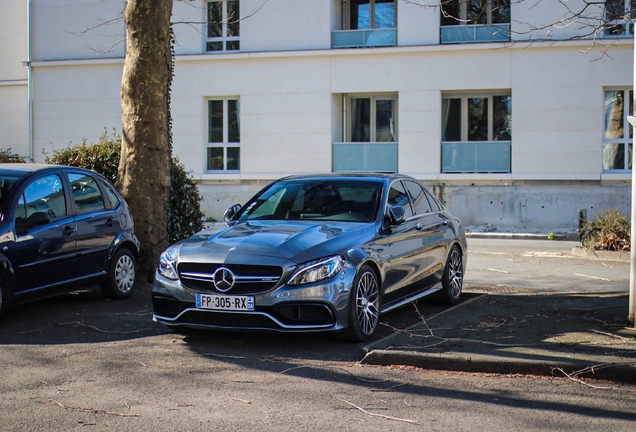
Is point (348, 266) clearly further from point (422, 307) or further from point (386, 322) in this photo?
point (422, 307)

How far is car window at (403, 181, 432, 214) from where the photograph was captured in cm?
970

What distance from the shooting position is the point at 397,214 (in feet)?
27.9

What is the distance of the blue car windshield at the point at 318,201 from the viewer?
8.70 meters

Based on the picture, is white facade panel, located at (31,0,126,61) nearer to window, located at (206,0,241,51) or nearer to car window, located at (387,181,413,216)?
window, located at (206,0,241,51)

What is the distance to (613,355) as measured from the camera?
6.81m

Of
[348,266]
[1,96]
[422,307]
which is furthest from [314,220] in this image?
[1,96]

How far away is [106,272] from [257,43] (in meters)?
19.6

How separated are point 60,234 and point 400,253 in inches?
149

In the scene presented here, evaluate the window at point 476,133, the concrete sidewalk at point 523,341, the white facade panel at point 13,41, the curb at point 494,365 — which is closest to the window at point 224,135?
the window at point 476,133

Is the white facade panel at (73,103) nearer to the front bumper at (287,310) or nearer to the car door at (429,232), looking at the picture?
the car door at (429,232)

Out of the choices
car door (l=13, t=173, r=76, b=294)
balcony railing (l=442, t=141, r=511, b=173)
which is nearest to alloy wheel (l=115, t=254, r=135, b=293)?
car door (l=13, t=173, r=76, b=294)

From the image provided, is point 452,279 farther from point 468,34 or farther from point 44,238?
point 468,34

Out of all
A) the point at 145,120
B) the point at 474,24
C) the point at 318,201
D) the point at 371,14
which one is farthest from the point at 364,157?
the point at 318,201

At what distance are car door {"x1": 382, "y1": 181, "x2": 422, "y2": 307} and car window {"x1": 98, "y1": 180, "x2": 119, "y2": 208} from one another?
12.1 ft
